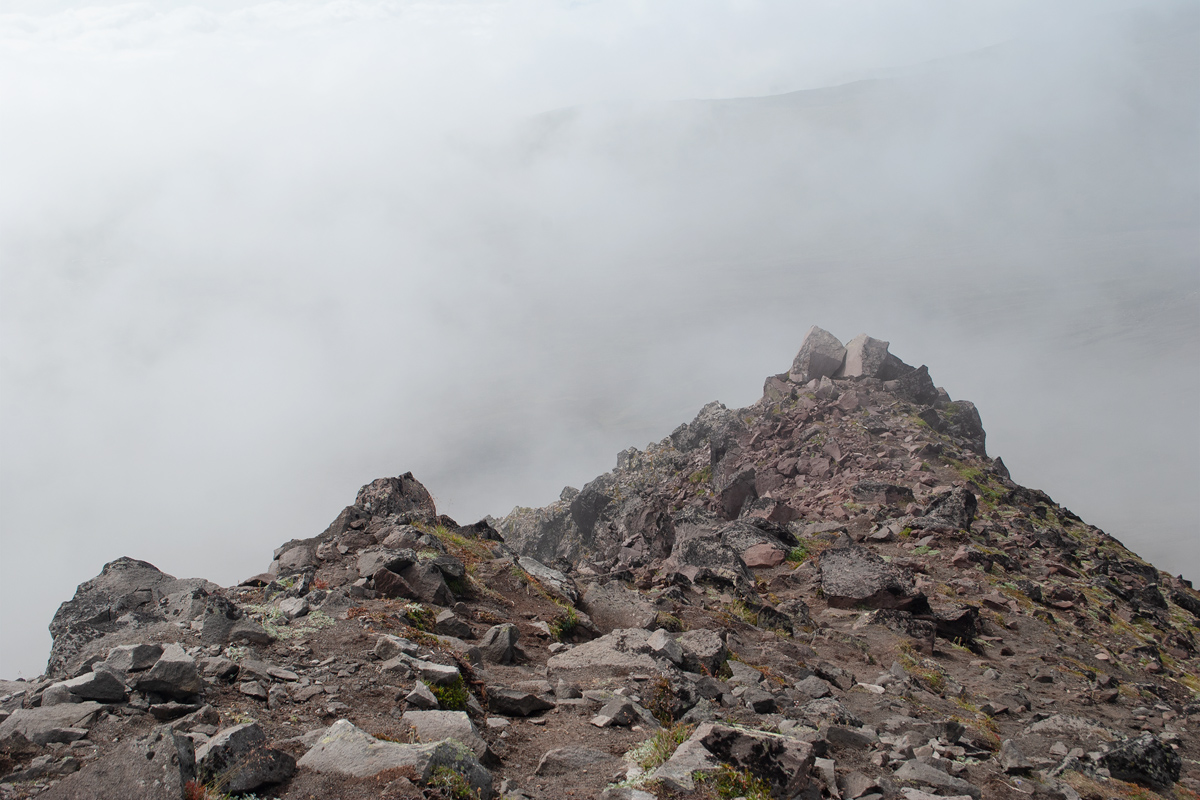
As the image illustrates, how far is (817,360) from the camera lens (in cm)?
3319

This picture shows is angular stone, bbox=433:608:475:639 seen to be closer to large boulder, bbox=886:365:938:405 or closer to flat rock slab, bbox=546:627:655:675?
flat rock slab, bbox=546:627:655:675

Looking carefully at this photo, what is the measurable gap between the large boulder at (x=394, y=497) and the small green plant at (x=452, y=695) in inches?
311

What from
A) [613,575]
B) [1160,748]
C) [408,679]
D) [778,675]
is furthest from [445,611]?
[1160,748]

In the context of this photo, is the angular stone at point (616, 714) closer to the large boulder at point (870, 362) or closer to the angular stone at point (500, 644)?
the angular stone at point (500, 644)

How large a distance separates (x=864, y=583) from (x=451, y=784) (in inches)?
504

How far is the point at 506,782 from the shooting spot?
594 cm

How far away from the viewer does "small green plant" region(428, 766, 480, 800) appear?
535cm

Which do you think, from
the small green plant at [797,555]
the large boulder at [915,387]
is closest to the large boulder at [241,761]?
the small green plant at [797,555]

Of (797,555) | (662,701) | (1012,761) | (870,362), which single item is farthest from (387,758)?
(870,362)

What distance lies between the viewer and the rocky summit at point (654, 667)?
573cm

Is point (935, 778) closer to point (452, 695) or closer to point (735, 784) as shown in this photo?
point (735, 784)

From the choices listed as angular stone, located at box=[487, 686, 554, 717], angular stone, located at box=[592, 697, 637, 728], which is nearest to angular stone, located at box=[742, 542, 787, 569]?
angular stone, located at box=[592, 697, 637, 728]

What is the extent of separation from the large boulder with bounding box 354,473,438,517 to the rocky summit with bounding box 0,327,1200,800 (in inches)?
2.4

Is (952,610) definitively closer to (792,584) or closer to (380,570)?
(792,584)
